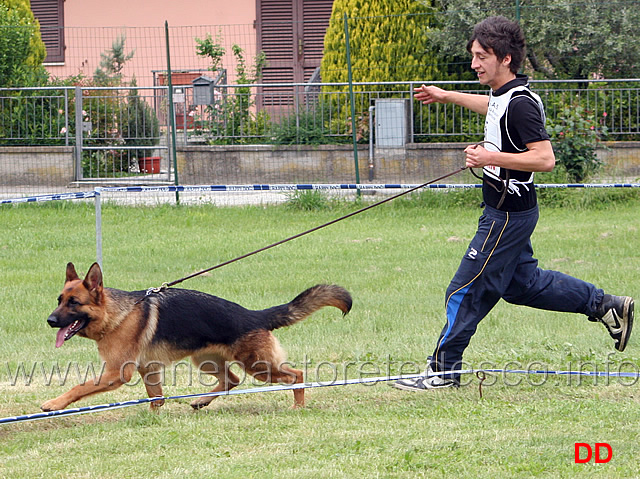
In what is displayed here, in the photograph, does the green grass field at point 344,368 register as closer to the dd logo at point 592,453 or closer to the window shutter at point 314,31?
the dd logo at point 592,453

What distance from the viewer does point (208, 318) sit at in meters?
5.01

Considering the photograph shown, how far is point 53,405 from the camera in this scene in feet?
15.1

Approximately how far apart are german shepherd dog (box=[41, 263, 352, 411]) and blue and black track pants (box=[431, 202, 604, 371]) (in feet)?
2.23

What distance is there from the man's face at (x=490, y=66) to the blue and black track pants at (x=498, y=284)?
0.76 metres

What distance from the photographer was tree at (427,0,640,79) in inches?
615

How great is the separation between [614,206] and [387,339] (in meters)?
7.74

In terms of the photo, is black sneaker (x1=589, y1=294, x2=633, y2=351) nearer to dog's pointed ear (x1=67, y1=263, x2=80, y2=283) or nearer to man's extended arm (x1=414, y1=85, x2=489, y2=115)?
man's extended arm (x1=414, y1=85, x2=489, y2=115)

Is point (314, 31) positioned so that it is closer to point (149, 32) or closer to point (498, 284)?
point (149, 32)

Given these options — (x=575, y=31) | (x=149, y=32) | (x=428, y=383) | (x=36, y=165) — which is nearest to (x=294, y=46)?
(x=149, y=32)

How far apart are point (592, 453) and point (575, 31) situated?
1346cm

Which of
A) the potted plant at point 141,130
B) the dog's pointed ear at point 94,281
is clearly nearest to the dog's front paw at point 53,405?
the dog's pointed ear at point 94,281

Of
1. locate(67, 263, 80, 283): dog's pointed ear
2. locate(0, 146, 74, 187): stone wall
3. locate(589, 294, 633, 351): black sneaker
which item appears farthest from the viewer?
locate(0, 146, 74, 187): stone wall

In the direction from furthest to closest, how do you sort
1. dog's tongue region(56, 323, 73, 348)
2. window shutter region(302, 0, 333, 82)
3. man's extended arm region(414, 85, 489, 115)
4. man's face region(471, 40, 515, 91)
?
window shutter region(302, 0, 333, 82) → man's extended arm region(414, 85, 489, 115) → man's face region(471, 40, 515, 91) → dog's tongue region(56, 323, 73, 348)

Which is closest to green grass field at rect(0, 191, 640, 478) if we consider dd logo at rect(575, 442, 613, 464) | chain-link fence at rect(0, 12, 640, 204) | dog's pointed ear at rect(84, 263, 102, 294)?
dd logo at rect(575, 442, 613, 464)
